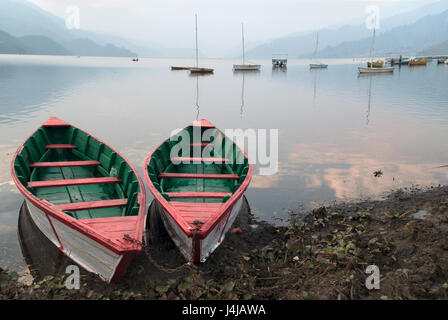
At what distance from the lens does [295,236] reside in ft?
29.1

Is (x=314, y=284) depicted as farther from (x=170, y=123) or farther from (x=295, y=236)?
(x=170, y=123)

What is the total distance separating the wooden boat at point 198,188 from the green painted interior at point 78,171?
0.84 m

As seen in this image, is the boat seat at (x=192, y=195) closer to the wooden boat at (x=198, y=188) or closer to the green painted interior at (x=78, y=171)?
the wooden boat at (x=198, y=188)

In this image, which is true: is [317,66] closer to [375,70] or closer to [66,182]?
[375,70]

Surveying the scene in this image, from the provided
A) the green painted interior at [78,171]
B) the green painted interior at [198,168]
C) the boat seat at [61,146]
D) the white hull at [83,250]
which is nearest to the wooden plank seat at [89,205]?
the green painted interior at [78,171]

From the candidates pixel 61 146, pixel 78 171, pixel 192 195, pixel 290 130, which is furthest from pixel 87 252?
pixel 290 130

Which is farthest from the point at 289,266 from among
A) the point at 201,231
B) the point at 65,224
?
the point at 65,224

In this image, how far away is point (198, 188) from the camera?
10.5 meters

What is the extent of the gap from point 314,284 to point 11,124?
993 inches

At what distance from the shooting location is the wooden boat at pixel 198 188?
7.06m

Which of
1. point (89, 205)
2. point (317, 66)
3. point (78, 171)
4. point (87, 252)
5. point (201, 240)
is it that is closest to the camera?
point (201, 240)

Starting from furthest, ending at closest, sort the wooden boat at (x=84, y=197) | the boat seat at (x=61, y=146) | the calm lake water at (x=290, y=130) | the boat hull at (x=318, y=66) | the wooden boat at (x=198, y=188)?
the boat hull at (x=318, y=66) → the boat seat at (x=61, y=146) → the calm lake water at (x=290, y=130) → the wooden boat at (x=198, y=188) → the wooden boat at (x=84, y=197)

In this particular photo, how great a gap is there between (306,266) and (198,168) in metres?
6.51

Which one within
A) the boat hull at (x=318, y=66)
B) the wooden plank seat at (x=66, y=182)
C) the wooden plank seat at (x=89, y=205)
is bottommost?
the wooden plank seat at (x=89, y=205)
